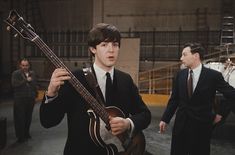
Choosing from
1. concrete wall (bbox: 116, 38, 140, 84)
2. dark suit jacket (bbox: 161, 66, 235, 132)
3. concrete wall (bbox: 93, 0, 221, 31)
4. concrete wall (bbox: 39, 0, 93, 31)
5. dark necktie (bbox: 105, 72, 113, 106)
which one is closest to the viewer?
dark necktie (bbox: 105, 72, 113, 106)

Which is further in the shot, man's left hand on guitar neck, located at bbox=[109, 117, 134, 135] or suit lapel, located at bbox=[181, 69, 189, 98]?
suit lapel, located at bbox=[181, 69, 189, 98]

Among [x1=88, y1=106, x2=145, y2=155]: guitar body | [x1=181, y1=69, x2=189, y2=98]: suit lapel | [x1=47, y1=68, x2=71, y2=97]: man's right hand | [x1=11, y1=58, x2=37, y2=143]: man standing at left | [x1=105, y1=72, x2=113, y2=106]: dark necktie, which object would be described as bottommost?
[x1=11, y1=58, x2=37, y2=143]: man standing at left

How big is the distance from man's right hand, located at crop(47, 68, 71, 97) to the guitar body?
0.25 metres

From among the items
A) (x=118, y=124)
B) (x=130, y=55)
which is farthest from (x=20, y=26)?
(x=130, y=55)

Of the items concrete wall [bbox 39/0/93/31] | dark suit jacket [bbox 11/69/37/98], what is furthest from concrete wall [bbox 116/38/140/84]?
dark suit jacket [bbox 11/69/37/98]

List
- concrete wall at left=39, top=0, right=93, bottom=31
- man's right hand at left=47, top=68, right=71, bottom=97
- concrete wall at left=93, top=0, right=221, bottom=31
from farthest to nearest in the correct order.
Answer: concrete wall at left=39, top=0, right=93, bottom=31, concrete wall at left=93, top=0, right=221, bottom=31, man's right hand at left=47, top=68, right=71, bottom=97

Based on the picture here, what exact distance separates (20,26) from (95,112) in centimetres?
60

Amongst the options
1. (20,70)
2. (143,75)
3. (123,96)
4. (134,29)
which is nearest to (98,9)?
(134,29)

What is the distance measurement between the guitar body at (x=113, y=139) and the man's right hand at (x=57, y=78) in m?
0.25

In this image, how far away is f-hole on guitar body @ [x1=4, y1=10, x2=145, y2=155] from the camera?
5.59 feet

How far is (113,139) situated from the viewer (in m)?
1.92

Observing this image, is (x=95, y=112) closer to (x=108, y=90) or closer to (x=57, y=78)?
(x=108, y=90)

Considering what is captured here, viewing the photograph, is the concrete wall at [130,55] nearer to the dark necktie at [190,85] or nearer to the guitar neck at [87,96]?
the dark necktie at [190,85]

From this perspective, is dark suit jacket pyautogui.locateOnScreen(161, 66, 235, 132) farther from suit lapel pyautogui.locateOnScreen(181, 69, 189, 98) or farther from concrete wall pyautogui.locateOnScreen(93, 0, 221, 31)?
concrete wall pyautogui.locateOnScreen(93, 0, 221, 31)
